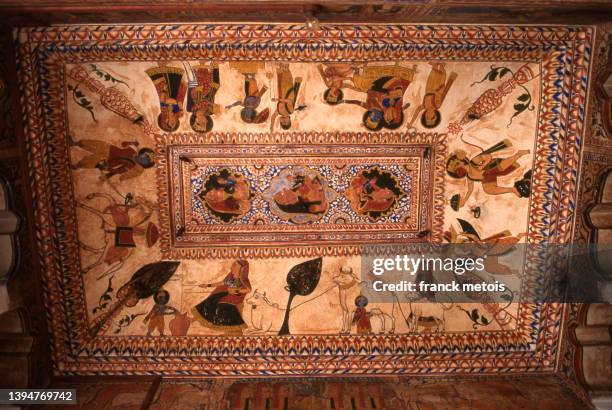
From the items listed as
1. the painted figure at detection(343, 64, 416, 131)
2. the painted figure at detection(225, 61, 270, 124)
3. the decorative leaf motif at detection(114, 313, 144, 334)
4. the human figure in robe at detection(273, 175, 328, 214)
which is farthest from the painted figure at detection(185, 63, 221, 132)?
the decorative leaf motif at detection(114, 313, 144, 334)

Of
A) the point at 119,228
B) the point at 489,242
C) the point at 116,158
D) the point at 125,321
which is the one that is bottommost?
the point at 125,321

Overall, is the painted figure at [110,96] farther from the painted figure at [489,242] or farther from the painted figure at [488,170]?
the painted figure at [489,242]

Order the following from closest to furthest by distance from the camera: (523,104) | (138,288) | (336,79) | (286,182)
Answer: (336,79), (523,104), (286,182), (138,288)

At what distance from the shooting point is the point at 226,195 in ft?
13.8

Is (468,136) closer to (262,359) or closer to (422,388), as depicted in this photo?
(422,388)

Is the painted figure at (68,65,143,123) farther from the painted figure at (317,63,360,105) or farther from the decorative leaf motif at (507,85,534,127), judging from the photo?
the decorative leaf motif at (507,85,534,127)

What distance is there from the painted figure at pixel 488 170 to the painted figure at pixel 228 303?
217 cm

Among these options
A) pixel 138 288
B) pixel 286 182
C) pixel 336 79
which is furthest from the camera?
pixel 138 288

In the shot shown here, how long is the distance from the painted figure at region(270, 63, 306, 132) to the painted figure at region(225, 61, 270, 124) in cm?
11

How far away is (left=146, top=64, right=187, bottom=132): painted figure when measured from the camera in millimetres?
3846

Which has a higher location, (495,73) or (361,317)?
(495,73)

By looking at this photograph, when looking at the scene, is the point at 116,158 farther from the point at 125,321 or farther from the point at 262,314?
the point at 262,314

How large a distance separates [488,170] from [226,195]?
242 centimetres

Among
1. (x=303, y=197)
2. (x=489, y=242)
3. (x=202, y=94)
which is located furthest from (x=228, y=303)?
(x=489, y=242)
